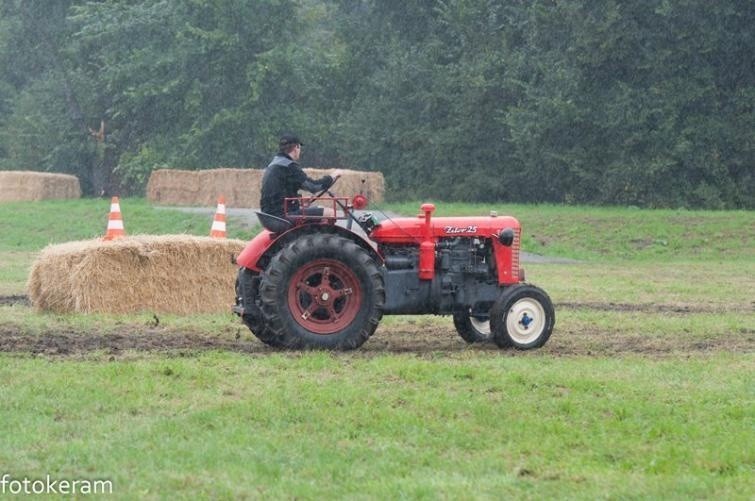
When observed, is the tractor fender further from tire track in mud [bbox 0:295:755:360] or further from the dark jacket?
tire track in mud [bbox 0:295:755:360]

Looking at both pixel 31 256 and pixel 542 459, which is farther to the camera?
pixel 31 256

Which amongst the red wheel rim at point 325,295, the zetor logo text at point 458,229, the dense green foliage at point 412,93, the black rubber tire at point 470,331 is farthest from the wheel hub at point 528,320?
the dense green foliage at point 412,93

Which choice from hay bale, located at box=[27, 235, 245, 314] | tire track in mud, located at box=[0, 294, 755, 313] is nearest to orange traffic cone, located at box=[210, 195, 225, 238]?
hay bale, located at box=[27, 235, 245, 314]

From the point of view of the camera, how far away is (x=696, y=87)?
42.0m

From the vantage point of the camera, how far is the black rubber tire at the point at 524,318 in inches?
485

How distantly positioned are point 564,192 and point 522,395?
36.7m

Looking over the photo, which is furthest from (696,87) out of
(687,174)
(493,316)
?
(493,316)

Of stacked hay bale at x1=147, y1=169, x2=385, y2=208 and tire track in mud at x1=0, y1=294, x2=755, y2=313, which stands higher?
stacked hay bale at x1=147, y1=169, x2=385, y2=208

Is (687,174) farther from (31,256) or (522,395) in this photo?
(522,395)

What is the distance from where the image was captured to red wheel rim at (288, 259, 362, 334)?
1196 cm

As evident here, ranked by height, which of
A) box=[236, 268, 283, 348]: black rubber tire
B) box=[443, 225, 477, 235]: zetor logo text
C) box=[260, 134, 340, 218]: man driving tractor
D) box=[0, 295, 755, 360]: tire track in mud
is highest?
box=[260, 134, 340, 218]: man driving tractor

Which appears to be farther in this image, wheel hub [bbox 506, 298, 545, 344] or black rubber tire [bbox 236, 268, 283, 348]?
wheel hub [bbox 506, 298, 545, 344]

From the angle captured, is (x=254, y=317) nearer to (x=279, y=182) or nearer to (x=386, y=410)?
(x=279, y=182)

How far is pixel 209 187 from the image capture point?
45.0 meters
